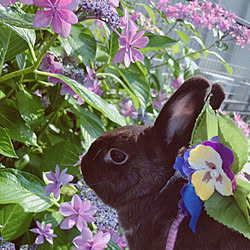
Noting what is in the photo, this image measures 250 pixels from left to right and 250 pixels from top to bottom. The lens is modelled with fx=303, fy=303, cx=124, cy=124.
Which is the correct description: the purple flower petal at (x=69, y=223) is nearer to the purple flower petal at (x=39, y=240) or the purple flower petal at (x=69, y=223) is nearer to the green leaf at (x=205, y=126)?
the purple flower petal at (x=39, y=240)

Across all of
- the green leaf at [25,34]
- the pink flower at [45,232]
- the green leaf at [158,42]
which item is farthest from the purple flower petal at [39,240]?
the green leaf at [158,42]

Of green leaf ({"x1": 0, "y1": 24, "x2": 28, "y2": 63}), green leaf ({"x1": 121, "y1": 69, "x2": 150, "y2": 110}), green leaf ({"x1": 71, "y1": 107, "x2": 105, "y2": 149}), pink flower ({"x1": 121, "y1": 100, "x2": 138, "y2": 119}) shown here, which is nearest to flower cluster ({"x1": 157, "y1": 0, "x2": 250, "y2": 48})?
pink flower ({"x1": 121, "y1": 100, "x2": 138, "y2": 119})

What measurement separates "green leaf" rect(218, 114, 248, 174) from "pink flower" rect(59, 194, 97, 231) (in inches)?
9.0

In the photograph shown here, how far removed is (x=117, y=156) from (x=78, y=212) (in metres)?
0.14

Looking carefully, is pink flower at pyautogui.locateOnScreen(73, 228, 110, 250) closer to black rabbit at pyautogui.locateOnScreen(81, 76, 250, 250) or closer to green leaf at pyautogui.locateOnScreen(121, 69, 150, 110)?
black rabbit at pyautogui.locateOnScreen(81, 76, 250, 250)

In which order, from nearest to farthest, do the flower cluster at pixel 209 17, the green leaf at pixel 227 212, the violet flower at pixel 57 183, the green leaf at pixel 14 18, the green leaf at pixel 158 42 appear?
the green leaf at pixel 227 212
the green leaf at pixel 14 18
the violet flower at pixel 57 183
the green leaf at pixel 158 42
the flower cluster at pixel 209 17

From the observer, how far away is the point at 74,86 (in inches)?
16.8

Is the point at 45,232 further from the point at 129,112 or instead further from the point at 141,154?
the point at 129,112

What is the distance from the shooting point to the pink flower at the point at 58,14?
312mm

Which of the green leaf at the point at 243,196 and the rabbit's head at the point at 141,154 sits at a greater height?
the green leaf at the point at 243,196

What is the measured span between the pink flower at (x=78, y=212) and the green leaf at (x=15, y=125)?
0.18 m

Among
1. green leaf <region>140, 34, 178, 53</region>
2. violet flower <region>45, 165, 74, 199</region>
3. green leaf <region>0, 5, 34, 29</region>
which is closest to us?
green leaf <region>0, 5, 34, 29</region>

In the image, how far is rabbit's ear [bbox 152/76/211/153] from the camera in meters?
0.34

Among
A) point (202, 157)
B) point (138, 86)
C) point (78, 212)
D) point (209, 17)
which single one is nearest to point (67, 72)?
point (138, 86)
